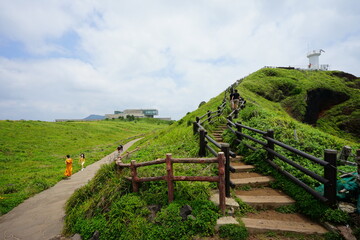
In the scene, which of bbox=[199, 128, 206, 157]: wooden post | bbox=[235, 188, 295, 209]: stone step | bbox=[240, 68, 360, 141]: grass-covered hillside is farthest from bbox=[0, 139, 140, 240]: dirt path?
bbox=[240, 68, 360, 141]: grass-covered hillside

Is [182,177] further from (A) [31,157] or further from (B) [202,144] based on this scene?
(A) [31,157]

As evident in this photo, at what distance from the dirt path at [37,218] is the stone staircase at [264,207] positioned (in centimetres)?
617

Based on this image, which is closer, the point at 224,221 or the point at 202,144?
the point at 224,221

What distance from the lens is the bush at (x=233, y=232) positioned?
3998 millimetres

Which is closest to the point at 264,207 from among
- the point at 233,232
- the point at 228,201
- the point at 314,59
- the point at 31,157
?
the point at 228,201

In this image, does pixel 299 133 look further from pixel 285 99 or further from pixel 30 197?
pixel 285 99

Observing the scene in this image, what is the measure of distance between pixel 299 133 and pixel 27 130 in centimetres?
3829

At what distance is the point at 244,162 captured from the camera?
7.46 meters

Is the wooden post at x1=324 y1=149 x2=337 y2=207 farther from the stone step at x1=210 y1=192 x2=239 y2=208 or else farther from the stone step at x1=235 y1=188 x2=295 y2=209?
the stone step at x1=210 y1=192 x2=239 y2=208

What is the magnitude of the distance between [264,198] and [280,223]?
0.87 meters

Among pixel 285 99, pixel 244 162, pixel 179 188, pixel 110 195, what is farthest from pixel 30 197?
pixel 285 99

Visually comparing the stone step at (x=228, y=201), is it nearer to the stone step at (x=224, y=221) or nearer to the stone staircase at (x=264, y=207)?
the stone staircase at (x=264, y=207)

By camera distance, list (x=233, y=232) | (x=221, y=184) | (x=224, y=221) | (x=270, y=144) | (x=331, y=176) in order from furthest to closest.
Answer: (x=270, y=144) < (x=221, y=184) < (x=224, y=221) < (x=331, y=176) < (x=233, y=232)

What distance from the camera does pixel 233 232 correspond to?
4055mm
